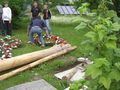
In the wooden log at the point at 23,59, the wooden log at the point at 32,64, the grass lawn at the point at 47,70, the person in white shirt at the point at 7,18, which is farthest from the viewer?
the person in white shirt at the point at 7,18

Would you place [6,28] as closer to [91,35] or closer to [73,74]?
[73,74]

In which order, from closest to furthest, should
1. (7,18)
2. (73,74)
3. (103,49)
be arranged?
(103,49), (73,74), (7,18)

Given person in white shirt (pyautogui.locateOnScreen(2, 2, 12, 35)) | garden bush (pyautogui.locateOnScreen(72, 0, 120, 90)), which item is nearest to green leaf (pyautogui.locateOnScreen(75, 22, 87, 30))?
garden bush (pyautogui.locateOnScreen(72, 0, 120, 90))

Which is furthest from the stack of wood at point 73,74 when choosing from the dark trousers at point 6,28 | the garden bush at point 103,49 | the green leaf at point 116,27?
the dark trousers at point 6,28

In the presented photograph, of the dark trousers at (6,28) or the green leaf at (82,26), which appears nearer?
the green leaf at (82,26)

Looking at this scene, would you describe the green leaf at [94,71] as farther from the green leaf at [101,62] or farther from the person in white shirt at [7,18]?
the person in white shirt at [7,18]

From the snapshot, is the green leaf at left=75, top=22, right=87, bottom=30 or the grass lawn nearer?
the green leaf at left=75, top=22, right=87, bottom=30

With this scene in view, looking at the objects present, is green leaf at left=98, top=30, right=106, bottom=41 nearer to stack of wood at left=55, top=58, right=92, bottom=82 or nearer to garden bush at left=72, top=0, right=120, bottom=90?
garden bush at left=72, top=0, right=120, bottom=90

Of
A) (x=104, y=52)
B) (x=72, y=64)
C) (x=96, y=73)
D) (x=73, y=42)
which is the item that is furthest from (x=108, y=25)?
(x=73, y=42)

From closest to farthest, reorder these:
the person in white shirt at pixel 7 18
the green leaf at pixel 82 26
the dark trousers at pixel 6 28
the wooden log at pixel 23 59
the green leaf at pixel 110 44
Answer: the green leaf at pixel 110 44, the green leaf at pixel 82 26, the wooden log at pixel 23 59, the person in white shirt at pixel 7 18, the dark trousers at pixel 6 28

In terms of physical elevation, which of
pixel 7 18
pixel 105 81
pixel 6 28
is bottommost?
pixel 6 28

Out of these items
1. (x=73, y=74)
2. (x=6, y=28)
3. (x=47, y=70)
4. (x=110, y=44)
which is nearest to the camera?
(x=110, y=44)

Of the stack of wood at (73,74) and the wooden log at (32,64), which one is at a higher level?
the stack of wood at (73,74)

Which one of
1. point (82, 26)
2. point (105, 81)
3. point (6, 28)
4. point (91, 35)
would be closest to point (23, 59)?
point (6, 28)
